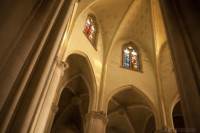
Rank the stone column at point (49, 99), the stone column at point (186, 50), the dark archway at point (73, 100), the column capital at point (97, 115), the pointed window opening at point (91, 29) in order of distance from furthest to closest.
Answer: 1. the pointed window opening at point (91, 29)
2. the dark archway at point (73, 100)
3. the column capital at point (97, 115)
4. the stone column at point (49, 99)
5. the stone column at point (186, 50)

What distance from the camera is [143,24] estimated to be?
565 inches

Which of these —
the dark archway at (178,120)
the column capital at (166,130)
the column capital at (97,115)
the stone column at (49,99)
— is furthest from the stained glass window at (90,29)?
the dark archway at (178,120)

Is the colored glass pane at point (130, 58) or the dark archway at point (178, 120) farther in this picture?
the dark archway at point (178, 120)

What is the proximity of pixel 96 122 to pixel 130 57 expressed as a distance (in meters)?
Answer: 6.39

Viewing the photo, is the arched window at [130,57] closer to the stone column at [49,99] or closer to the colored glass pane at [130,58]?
the colored glass pane at [130,58]

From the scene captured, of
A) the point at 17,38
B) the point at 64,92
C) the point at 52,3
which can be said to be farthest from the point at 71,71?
the point at 17,38

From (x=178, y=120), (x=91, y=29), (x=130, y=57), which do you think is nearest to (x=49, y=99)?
(x=91, y=29)

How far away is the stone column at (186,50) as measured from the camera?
2763mm

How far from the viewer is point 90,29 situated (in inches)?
498

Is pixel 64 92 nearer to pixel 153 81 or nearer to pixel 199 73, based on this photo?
pixel 153 81

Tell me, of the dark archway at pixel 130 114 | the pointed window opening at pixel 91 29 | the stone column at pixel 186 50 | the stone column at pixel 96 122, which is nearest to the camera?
the stone column at pixel 186 50

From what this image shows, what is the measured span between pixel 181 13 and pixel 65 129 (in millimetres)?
12356

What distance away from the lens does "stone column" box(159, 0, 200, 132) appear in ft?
9.06

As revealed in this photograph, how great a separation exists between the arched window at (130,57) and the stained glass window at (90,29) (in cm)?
260
